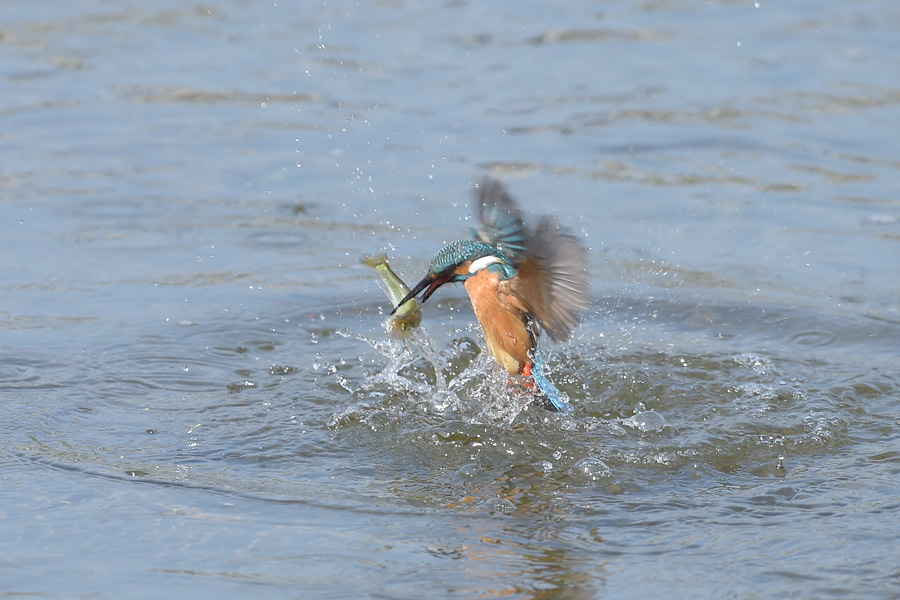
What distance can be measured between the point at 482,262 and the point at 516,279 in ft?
0.52

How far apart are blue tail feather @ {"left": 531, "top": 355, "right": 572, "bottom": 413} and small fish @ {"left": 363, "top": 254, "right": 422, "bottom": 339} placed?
671 millimetres

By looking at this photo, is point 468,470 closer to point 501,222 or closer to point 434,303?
point 501,222

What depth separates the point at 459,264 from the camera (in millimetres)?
4984

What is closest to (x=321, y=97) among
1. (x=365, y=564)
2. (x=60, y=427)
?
(x=60, y=427)

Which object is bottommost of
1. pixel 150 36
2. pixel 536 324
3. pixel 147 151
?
pixel 536 324

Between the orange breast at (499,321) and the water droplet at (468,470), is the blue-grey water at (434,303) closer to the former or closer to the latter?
the water droplet at (468,470)

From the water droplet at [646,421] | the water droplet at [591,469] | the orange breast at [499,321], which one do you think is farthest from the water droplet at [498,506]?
the orange breast at [499,321]

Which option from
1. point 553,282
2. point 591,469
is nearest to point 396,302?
point 553,282

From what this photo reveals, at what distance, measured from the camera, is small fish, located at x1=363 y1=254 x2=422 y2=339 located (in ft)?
16.1

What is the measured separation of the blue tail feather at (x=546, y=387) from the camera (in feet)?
17.0

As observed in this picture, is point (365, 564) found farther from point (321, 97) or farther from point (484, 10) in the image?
point (484, 10)

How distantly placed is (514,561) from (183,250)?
363 centimetres

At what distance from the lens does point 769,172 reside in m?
7.90

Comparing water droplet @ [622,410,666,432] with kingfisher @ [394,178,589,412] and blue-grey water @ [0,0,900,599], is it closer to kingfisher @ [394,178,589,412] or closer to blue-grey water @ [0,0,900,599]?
blue-grey water @ [0,0,900,599]
